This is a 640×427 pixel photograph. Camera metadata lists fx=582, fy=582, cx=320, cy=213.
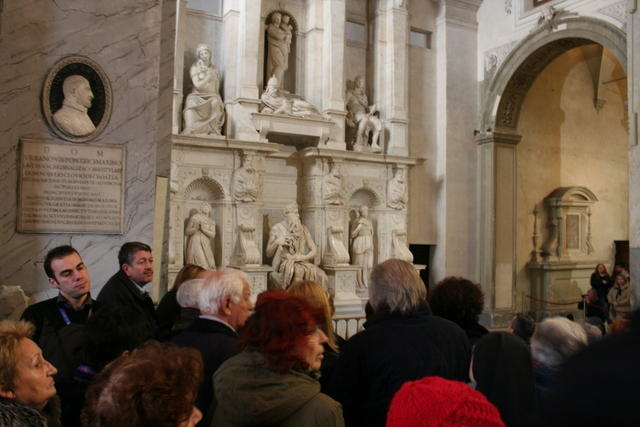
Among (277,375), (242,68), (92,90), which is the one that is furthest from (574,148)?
(277,375)

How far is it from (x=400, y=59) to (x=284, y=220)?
3.98 metres

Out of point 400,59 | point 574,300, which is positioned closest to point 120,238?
point 400,59

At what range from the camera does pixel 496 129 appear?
38.9 feet

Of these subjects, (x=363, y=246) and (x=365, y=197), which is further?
(x=365, y=197)

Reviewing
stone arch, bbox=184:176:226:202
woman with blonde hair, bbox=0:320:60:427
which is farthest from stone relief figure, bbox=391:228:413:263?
woman with blonde hair, bbox=0:320:60:427

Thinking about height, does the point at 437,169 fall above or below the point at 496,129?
below

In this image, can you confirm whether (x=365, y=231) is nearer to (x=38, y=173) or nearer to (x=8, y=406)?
(x=38, y=173)

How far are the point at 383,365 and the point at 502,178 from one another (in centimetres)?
1026

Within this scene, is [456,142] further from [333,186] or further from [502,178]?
[333,186]

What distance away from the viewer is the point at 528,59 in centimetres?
1120

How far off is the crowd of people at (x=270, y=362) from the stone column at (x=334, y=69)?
25.7 ft

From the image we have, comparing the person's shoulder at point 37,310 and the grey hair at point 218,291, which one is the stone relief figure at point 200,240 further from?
the grey hair at point 218,291

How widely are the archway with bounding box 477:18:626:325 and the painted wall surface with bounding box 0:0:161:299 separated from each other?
→ 8.20 m


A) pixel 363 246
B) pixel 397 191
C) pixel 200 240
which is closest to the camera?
pixel 200 240
